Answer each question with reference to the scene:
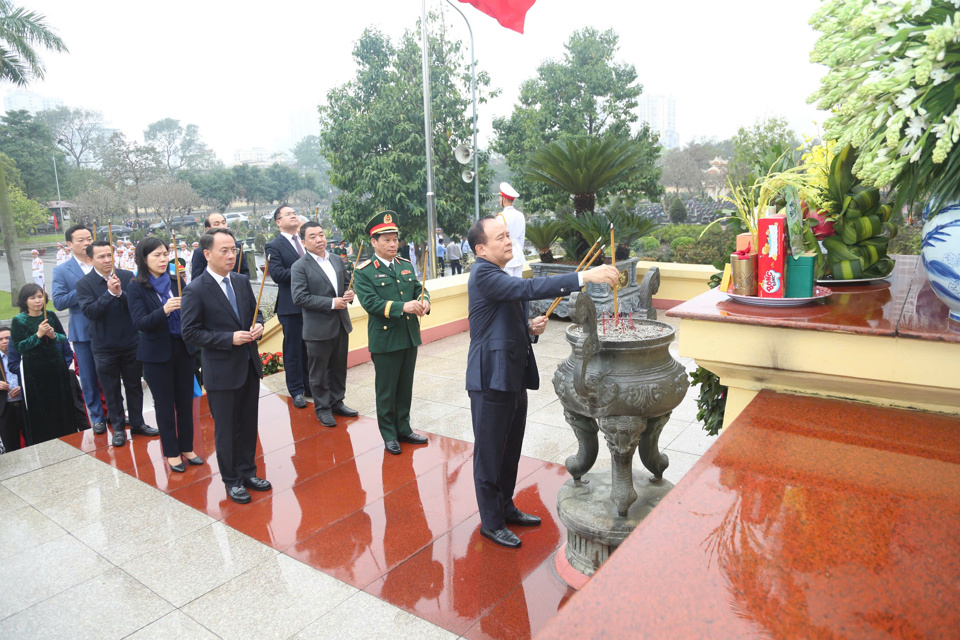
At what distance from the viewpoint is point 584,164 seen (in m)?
8.52

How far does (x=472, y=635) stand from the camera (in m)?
2.54

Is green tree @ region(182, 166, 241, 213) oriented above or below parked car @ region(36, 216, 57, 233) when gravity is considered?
above

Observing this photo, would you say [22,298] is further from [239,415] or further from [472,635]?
[472,635]

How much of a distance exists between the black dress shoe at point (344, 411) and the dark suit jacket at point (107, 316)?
1.70 m

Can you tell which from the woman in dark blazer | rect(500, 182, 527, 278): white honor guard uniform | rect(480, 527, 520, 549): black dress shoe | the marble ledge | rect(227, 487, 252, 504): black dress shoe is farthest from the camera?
rect(500, 182, 527, 278): white honor guard uniform

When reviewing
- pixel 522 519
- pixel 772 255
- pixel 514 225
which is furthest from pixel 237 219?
pixel 772 255

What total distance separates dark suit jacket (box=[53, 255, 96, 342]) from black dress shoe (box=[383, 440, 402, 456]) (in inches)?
107

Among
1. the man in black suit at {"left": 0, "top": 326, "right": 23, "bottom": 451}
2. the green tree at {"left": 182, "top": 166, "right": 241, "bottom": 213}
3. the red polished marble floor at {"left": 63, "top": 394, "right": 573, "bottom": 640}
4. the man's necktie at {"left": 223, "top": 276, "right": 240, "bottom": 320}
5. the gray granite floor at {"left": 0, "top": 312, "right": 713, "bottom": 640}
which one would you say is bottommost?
the red polished marble floor at {"left": 63, "top": 394, "right": 573, "bottom": 640}

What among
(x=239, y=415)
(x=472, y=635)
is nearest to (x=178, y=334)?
(x=239, y=415)

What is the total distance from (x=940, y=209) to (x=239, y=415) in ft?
12.3

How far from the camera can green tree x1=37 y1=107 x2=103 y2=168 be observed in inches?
711

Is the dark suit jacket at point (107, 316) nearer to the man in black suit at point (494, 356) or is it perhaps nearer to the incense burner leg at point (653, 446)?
the man in black suit at point (494, 356)

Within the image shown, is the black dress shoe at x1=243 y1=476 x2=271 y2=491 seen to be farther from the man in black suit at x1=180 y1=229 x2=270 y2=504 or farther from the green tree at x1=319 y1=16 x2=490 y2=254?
the green tree at x1=319 y1=16 x2=490 y2=254

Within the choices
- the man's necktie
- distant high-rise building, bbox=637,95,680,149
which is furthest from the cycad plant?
distant high-rise building, bbox=637,95,680,149
